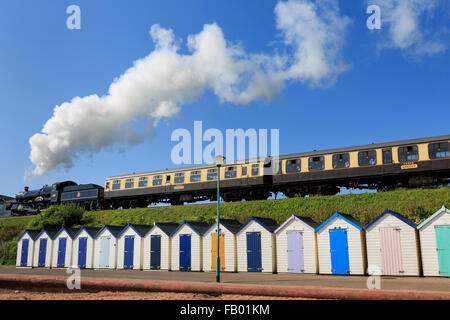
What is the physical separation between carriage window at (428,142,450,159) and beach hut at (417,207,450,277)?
448 inches

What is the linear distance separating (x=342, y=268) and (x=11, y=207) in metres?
52.1

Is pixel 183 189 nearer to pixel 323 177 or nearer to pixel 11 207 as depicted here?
pixel 323 177

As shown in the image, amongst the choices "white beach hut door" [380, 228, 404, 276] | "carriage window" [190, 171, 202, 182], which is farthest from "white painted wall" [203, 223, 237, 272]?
"carriage window" [190, 171, 202, 182]

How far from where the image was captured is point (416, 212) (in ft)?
78.3

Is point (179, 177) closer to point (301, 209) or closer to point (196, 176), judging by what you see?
point (196, 176)

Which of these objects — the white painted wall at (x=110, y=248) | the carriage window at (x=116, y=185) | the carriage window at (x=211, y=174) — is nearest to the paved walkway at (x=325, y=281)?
the white painted wall at (x=110, y=248)

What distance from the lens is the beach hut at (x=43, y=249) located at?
97.3ft

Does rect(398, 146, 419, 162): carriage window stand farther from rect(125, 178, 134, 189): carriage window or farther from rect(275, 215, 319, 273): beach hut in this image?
rect(125, 178, 134, 189): carriage window

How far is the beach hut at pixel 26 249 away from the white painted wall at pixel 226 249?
16.2 m

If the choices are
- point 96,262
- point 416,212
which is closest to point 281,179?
point 416,212

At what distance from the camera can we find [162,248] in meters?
24.2
